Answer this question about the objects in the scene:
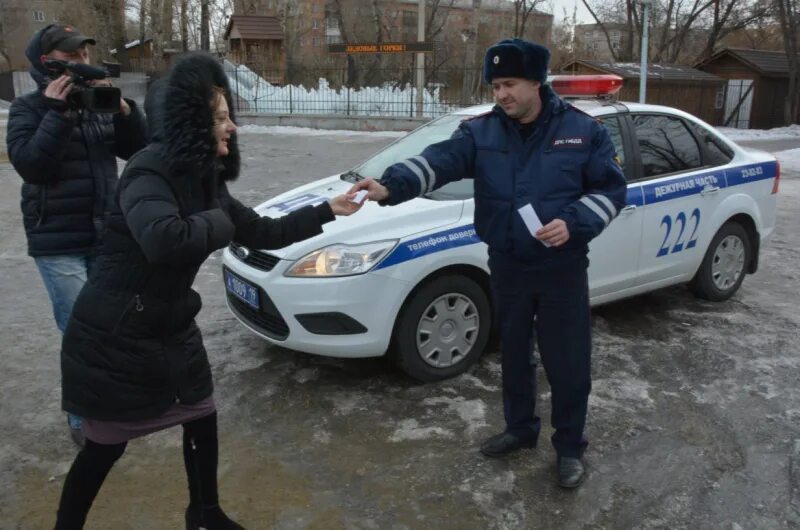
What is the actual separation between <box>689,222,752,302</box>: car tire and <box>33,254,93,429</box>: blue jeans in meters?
4.14

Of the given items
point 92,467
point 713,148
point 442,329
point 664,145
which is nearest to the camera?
point 92,467

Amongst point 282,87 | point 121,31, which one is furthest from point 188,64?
point 121,31

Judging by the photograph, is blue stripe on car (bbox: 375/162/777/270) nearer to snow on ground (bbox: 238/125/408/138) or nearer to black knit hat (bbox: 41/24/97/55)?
black knit hat (bbox: 41/24/97/55)

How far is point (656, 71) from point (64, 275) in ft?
84.9

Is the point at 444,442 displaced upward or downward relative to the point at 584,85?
downward

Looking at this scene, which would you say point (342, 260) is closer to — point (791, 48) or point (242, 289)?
point (242, 289)

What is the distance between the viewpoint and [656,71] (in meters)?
25.3

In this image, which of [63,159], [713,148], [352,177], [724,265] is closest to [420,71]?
[713,148]

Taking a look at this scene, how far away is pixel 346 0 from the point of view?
37.8 meters

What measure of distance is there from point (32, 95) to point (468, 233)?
223cm

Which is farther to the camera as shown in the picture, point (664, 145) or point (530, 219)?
point (664, 145)

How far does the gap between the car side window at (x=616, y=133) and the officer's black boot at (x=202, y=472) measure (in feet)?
10.4

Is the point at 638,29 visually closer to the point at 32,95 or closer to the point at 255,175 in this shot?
the point at 255,175

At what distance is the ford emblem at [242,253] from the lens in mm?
3961
